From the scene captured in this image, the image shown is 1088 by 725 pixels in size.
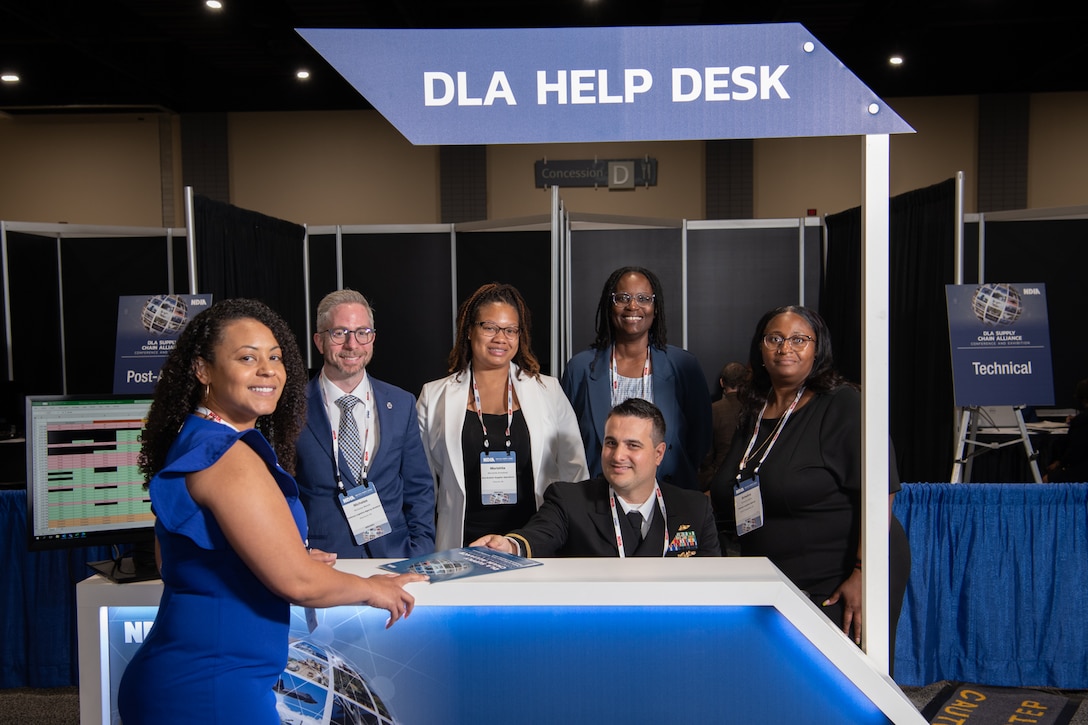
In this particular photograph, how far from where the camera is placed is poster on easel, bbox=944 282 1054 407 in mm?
4891

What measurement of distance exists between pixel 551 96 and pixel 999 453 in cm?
556

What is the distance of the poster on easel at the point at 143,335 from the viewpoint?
5.19 meters

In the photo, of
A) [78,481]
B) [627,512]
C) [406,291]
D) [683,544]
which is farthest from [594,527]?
[406,291]

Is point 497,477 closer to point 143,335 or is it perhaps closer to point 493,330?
point 493,330

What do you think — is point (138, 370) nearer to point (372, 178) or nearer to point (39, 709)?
point (39, 709)

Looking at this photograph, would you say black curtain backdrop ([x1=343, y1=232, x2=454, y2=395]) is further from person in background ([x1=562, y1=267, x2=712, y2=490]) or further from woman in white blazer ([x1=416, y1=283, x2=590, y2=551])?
woman in white blazer ([x1=416, y1=283, x2=590, y2=551])

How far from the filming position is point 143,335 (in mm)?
5230

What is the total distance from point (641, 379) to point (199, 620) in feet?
6.23

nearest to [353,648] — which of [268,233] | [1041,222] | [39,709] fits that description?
[39,709]

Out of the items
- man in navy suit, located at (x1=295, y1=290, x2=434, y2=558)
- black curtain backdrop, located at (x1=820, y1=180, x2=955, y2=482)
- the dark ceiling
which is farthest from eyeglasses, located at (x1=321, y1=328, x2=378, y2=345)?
the dark ceiling

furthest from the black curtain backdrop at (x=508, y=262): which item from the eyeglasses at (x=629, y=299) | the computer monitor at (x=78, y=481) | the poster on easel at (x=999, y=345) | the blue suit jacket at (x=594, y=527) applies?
the computer monitor at (x=78, y=481)

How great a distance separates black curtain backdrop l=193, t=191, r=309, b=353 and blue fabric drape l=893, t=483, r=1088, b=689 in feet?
13.0

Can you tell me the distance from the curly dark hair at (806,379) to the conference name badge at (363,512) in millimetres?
1066

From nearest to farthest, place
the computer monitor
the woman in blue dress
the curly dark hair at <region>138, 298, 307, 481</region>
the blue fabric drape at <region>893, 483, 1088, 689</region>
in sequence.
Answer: the woman in blue dress
the curly dark hair at <region>138, 298, 307, 481</region>
the computer monitor
the blue fabric drape at <region>893, 483, 1088, 689</region>
